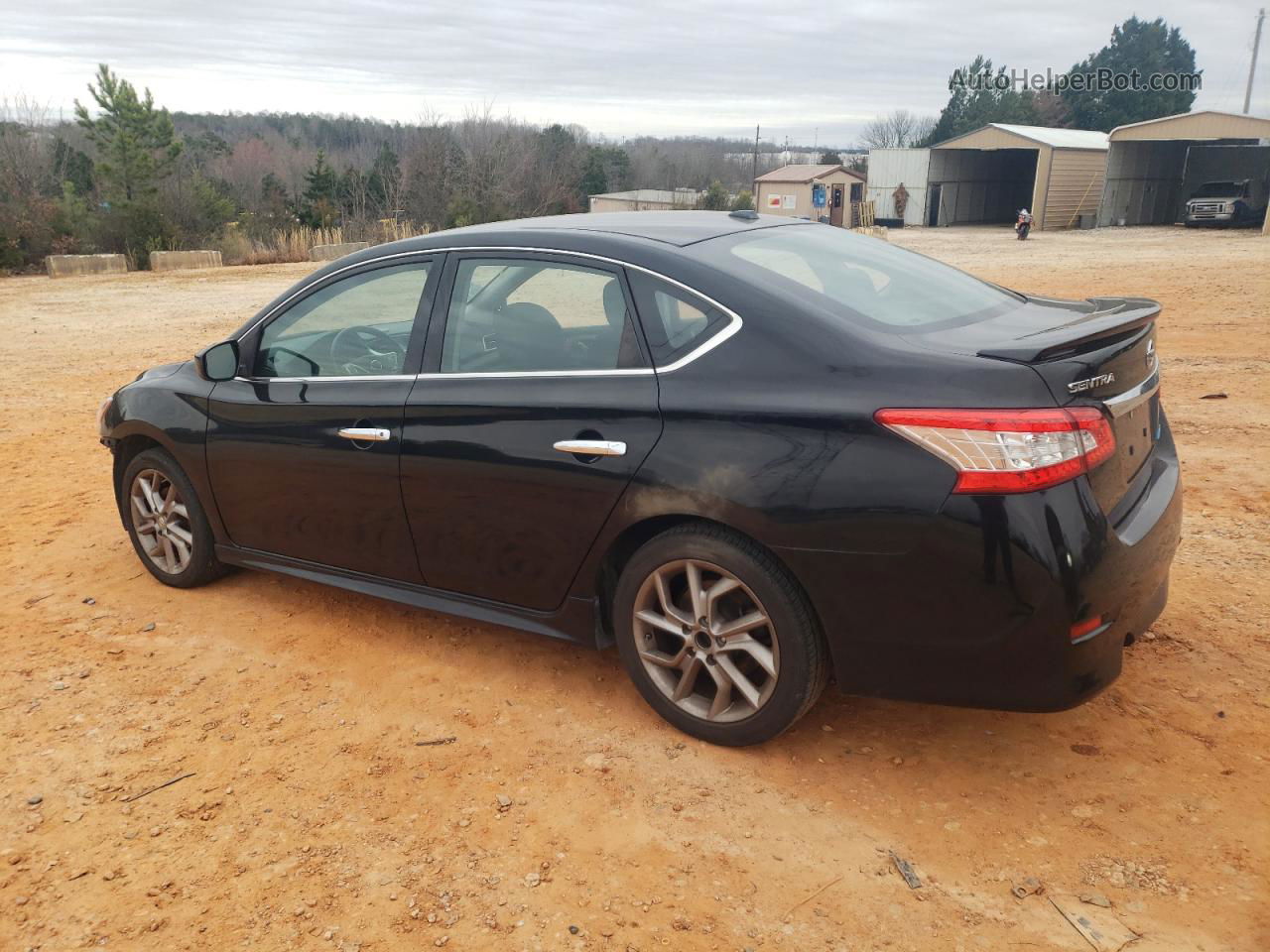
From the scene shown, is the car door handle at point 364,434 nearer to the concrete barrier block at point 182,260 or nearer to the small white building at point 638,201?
the concrete barrier block at point 182,260

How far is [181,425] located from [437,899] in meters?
2.83

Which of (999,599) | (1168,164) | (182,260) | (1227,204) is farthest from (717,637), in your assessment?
(1168,164)

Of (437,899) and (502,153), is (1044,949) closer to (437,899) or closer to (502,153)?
(437,899)

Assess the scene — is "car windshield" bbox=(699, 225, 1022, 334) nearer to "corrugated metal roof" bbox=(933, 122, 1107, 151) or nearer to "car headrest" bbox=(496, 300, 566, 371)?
"car headrest" bbox=(496, 300, 566, 371)

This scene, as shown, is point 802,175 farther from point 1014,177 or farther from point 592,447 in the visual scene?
point 592,447

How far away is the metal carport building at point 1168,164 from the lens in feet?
118

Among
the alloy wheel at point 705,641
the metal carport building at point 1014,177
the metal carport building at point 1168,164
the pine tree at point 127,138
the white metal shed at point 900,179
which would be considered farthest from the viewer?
the white metal shed at point 900,179

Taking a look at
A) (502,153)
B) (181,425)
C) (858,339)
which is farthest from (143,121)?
(858,339)

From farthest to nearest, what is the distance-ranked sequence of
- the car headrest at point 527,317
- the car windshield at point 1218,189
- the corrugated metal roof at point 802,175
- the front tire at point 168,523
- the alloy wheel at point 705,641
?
the corrugated metal roof at point 802,175 < the car windshield at point 1218,189 < the front tire at point 168,523 < the car headrest at point 527,317 < the alloy wheel at point 705,641

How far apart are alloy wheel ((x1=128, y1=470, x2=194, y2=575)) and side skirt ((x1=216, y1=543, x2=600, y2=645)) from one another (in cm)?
31

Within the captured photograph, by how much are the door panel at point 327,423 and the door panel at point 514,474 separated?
0.15 meters

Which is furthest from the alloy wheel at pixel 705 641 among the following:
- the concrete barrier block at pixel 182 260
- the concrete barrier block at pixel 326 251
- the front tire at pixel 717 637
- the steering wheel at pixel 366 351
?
the concrete barrier block at pixel 326 251

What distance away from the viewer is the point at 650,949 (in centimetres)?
256

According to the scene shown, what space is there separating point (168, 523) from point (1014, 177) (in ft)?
161
